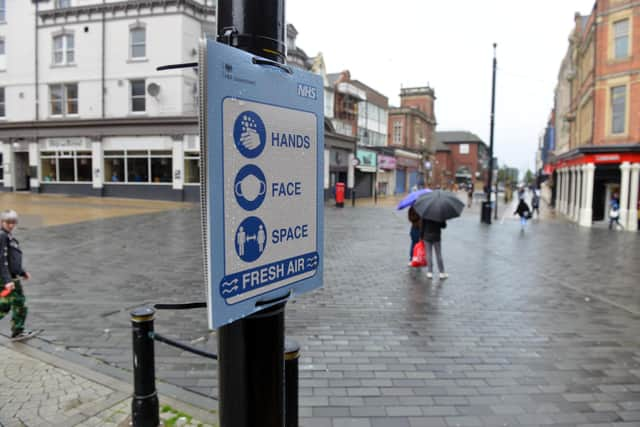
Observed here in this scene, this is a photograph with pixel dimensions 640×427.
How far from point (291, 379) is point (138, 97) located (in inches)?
1096

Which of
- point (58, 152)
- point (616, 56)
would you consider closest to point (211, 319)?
point (616, 56)

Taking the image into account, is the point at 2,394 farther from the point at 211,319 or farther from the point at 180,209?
the point at 180,209

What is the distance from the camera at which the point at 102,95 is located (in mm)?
27750

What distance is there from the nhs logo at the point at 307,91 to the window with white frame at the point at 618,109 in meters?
23.8

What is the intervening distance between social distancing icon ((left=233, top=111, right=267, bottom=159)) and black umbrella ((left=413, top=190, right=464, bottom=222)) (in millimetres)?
7455

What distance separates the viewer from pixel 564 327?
6285 millimetres

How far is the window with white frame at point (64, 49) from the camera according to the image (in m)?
28.4

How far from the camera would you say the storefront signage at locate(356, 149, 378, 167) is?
140 feet

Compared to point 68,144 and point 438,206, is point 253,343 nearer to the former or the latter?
point 438,206

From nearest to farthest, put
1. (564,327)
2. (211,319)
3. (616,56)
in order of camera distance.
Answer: (211,319), (564,327), (616,56)

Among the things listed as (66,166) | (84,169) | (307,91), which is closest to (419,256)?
(307,91)

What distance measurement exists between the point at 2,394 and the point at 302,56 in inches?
1270

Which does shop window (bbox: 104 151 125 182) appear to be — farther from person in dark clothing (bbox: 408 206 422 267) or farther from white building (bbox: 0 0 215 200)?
person in dark clothing (bbox: 408 206 422 267)

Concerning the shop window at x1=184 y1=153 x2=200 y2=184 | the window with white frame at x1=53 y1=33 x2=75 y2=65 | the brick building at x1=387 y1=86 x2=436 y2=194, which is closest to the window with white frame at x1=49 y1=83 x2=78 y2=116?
the window with white frame at x1=53 y1=33 x2=75 y2=65
